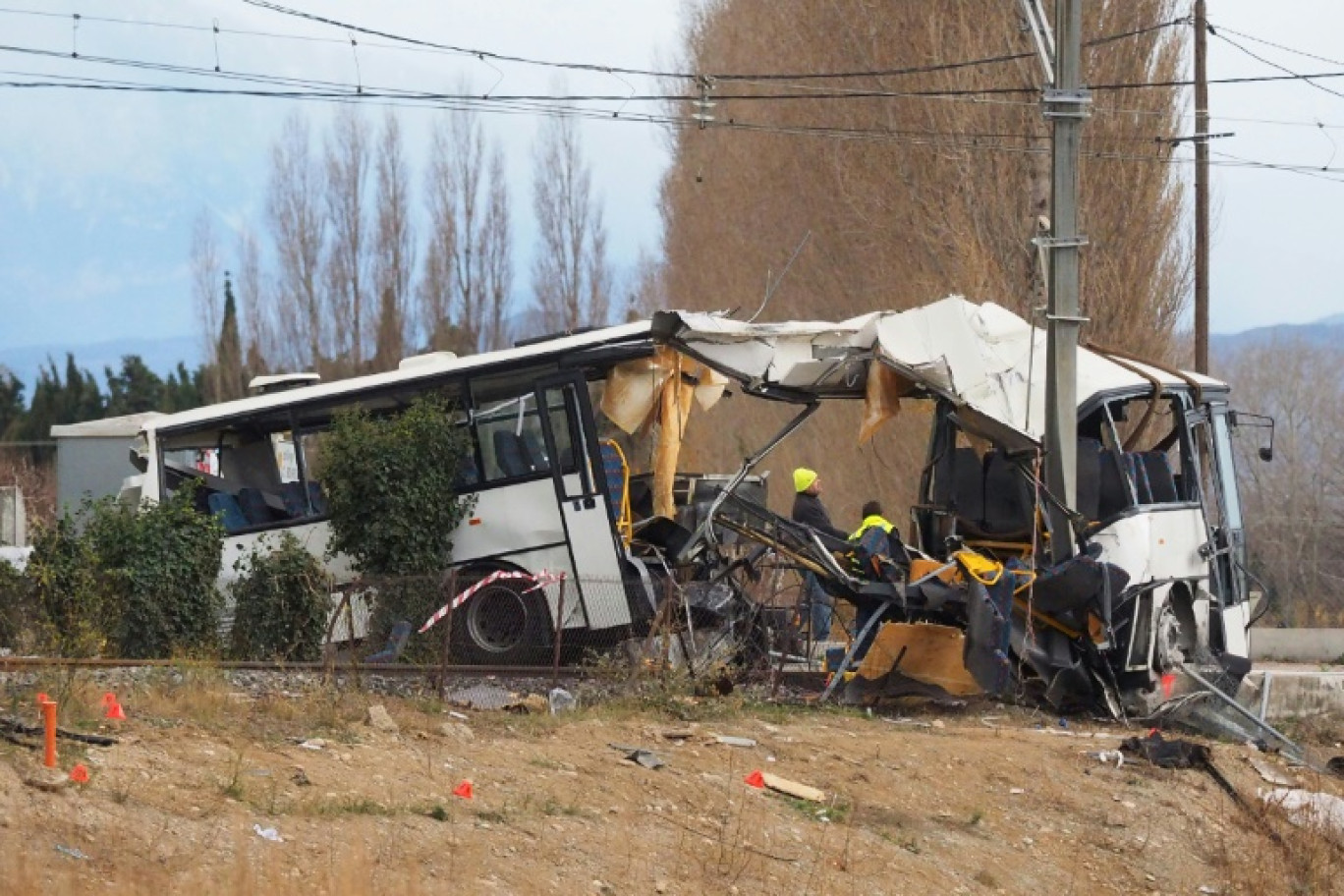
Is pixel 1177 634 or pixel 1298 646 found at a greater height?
pixel 1177 634

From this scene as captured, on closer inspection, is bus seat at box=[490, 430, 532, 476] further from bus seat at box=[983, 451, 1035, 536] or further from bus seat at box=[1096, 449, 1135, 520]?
bus seat at box=[1096, 449, 1135, 520]

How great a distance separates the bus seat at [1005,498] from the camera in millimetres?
14992

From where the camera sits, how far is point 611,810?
987cm

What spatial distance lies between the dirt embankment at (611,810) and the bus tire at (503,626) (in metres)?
2.98

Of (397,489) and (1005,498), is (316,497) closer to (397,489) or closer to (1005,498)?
(397,489)

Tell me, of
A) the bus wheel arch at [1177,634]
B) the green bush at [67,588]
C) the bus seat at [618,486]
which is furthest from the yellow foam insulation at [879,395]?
the green bush at [67,588]

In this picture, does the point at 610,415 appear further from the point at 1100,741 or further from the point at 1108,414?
the point at 1100,741

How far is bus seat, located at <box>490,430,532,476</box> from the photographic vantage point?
16219mm

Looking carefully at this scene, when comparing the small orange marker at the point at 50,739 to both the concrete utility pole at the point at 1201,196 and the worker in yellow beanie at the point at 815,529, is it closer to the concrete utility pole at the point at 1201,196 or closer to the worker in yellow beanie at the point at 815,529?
the worker in yellow beanie at the point at 815,529

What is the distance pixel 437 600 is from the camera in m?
14.4

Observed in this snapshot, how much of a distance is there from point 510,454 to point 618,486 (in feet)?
3.25

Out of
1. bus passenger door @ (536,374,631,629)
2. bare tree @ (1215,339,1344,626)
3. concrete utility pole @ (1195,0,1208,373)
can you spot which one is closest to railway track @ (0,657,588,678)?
bus passenger door @ (536,374,631,629)

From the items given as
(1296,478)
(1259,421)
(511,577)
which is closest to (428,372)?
(511,577)

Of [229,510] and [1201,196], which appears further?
[1201,196]
